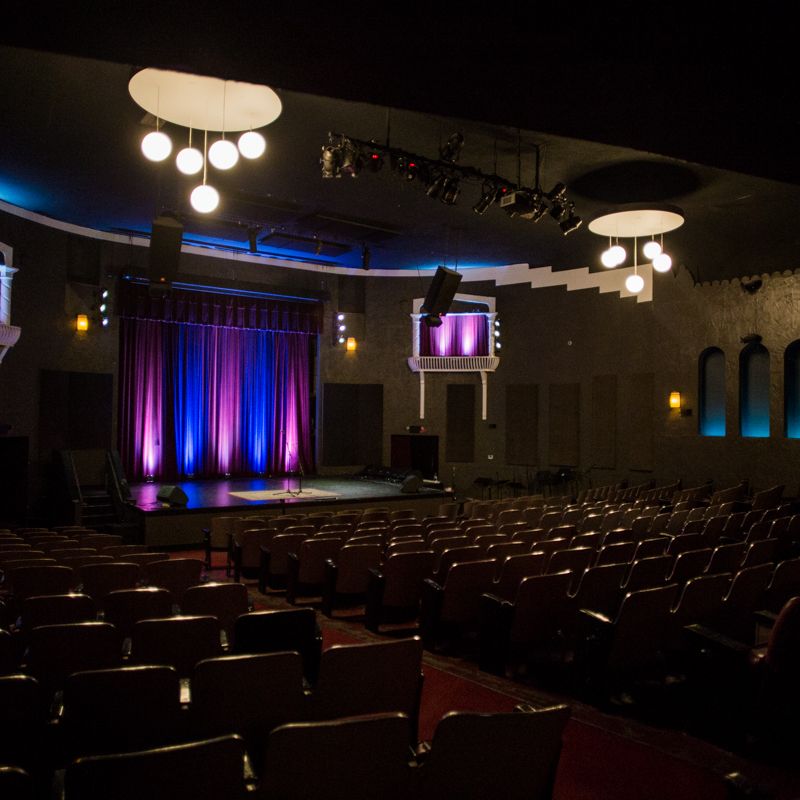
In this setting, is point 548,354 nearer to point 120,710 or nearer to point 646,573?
point 646,573

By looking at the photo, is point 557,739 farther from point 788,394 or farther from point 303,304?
point 303,304

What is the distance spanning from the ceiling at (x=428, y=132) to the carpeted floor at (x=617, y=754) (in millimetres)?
2915

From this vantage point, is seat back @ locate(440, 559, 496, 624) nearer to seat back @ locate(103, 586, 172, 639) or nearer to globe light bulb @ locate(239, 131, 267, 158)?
seat back @ locate(103, 586, 172, 639)

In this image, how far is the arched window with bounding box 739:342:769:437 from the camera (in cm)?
1242

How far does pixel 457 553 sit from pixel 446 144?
5.31m

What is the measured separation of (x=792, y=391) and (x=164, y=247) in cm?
1086

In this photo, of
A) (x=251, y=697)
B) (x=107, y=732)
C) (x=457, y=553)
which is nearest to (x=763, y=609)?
(x=457, y=553)

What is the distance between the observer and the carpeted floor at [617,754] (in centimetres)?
272

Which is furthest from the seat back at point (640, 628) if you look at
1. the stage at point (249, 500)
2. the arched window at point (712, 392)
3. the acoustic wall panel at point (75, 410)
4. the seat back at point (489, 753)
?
the acoustic wall panel at point (75, 410)

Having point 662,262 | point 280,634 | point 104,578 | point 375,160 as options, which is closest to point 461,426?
point 662,262

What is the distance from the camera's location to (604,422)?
49.2 feet

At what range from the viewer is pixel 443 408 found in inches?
691

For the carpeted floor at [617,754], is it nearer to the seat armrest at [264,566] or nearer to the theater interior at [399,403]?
the theater interior at [399,403]

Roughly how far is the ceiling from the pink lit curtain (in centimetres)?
178
